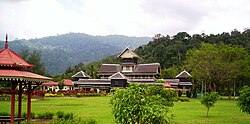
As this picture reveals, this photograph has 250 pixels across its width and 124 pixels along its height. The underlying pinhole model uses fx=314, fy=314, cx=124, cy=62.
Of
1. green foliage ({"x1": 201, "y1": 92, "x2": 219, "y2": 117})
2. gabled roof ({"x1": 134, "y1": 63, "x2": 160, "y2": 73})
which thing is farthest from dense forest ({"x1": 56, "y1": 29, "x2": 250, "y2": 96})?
green foliage ({"x1": 201, "y1": 92, "x2": 219, "y2": 117})

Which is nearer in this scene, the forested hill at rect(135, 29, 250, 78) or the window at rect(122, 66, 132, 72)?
the window at rect(122, 66, 132, 72)

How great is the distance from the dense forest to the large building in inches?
310

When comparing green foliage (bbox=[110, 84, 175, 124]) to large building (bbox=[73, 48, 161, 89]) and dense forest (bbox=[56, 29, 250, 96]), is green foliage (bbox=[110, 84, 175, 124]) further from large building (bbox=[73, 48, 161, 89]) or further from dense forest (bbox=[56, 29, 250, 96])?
large building (bbox=[73, 48, 161, 89])

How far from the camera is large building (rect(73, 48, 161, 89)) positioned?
68.9 meters

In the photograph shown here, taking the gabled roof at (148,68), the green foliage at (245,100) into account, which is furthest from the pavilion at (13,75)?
the gabled roof at (148,68)

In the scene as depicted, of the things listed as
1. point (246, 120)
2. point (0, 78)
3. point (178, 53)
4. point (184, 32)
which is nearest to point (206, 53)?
point (246, 120)

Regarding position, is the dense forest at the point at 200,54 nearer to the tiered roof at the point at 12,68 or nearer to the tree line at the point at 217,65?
the tree line at the point at 217,65

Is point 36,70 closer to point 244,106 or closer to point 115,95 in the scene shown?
point 244,106

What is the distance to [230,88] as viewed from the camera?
2746 inches

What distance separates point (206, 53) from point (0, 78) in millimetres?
46351

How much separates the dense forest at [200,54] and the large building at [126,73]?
7.88m

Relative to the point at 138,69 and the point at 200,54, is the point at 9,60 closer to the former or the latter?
the point at 200,54

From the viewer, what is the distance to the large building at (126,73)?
6894 cm

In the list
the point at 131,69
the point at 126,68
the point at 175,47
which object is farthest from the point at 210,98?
the point at 175,47
